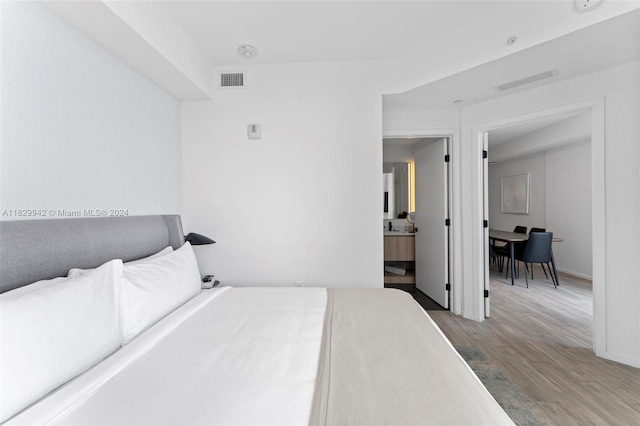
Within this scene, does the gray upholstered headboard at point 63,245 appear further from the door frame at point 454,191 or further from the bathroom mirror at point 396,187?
the bathroom mirror at point 396,187

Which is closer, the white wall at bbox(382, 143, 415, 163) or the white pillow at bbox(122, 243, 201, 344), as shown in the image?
the white pillow at bbox(122, 243, 201, 344)

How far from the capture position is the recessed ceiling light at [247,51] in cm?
214

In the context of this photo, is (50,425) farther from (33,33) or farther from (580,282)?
(580,282)

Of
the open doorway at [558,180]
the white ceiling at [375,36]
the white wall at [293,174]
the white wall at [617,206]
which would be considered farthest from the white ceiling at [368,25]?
the open doorway at [558,180]

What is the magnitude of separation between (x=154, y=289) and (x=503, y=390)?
87.7 inches

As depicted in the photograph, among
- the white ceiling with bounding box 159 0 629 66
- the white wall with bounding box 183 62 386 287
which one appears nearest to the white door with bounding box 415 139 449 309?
the white wall with bounding box 183 62 386 287

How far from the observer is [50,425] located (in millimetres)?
667

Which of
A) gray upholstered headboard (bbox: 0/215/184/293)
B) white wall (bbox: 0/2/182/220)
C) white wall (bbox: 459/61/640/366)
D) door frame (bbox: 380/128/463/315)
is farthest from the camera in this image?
door frame (bbox: 380/128/463/315)

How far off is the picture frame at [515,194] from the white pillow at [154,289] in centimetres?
641

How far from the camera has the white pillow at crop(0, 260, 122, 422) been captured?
71 centimetres

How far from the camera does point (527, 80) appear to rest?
7.08 feet

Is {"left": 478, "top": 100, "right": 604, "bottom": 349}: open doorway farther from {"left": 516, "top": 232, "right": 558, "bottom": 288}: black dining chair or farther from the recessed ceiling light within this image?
the recessed ceiling light

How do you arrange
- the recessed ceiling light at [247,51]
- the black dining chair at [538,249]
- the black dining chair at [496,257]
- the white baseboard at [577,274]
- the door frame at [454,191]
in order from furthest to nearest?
the black dining chair at [496,257] < the white baseboard at [577,274] < the black dining chair at [538,249] < the door frame at [454,191] < the recessed ceiling light at [247,51]

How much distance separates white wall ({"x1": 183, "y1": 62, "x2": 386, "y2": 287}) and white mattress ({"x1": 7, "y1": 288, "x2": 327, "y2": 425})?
104 cm
